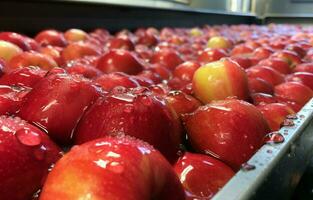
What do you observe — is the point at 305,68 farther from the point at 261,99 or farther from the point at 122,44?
the point at 122,44

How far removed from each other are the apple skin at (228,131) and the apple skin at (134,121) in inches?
2.5

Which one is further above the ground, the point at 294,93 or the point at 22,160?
the point at 22,160

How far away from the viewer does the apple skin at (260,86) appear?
40.9 inches

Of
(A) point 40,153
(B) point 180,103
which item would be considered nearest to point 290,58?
(B) point 180,103

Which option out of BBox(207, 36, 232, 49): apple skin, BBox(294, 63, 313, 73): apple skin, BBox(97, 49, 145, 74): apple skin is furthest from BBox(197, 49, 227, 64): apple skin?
BBox(207, 36, 232, 49): apple skin

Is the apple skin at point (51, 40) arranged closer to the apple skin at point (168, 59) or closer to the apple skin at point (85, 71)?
the apple skin at point (168, 59)

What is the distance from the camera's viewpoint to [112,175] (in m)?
0.39

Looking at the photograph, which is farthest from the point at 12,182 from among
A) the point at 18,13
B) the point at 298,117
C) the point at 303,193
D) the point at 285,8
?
the point at 285,8

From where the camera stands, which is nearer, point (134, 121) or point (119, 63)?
point (134, 121)

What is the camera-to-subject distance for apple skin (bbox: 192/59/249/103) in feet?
2.87

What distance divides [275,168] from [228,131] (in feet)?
0.54

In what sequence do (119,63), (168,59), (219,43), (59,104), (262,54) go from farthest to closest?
1. (219,43)
2. (262,54)
3. (168,59)
4. (119,63)
5. (59,104)

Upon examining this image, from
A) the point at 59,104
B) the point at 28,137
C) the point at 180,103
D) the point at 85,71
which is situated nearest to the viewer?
the point at 28,137

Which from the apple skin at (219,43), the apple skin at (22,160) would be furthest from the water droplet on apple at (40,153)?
the apple skin at (219,43)
